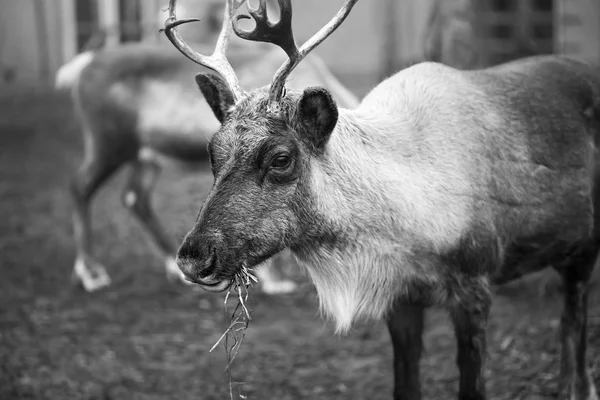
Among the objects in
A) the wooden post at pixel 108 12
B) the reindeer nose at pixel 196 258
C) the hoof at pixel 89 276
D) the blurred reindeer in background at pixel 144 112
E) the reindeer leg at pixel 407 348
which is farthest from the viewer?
the wooden post at pixel 108 12

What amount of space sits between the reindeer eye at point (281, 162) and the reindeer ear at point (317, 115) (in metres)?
0.12

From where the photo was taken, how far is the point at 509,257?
3.33 m

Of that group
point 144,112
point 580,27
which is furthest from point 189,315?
point 580,27


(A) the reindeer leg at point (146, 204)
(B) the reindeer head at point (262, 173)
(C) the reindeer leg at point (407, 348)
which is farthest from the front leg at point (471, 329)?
(A) the reindeer leg at point (146, 204)

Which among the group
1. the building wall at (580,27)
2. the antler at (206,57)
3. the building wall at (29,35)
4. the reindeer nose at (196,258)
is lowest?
the building wall at (29,35)

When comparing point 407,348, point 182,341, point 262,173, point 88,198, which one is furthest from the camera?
point 88,198

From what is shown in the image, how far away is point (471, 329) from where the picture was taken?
3.17 m

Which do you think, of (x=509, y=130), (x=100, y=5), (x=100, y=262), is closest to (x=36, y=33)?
(x=100, y=5)

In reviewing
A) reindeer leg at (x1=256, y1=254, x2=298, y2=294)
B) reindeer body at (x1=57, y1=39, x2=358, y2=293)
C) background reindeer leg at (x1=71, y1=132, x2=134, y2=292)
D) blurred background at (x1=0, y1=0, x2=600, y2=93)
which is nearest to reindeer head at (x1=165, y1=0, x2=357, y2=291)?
reindeer body at (x1=57, y1=39, x2=358, y2=293)

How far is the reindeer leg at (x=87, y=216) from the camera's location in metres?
6.04

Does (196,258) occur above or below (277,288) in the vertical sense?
above

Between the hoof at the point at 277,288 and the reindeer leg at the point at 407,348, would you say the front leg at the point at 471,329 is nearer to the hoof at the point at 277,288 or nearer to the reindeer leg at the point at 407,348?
the reindeer leg at the point at 407,348

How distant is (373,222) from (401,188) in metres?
0.16

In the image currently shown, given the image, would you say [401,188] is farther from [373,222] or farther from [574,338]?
[574,338]
